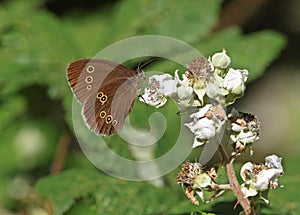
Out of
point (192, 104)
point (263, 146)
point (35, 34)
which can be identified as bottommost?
point (263, 146)

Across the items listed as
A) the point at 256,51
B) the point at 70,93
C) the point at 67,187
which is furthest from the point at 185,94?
the point at 256,51

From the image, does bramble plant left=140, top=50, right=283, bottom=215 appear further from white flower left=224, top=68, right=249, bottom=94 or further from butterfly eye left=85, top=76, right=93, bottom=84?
butterfly eye left=85, top=76, right=93, bottom=84

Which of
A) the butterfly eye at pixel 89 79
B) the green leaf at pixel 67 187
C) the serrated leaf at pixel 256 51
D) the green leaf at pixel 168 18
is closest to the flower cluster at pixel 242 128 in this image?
the butterfly eye at pixel 89 79

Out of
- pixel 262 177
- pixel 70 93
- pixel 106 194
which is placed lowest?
pixel 70 93

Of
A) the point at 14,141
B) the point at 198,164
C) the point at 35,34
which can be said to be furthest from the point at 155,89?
the point at 14,141

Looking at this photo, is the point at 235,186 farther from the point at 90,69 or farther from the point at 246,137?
the point at 90,69

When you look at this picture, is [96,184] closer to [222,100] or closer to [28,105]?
[222,100]

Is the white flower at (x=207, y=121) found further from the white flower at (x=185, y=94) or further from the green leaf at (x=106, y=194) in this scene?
the green leaf at (x=106, y=194)
